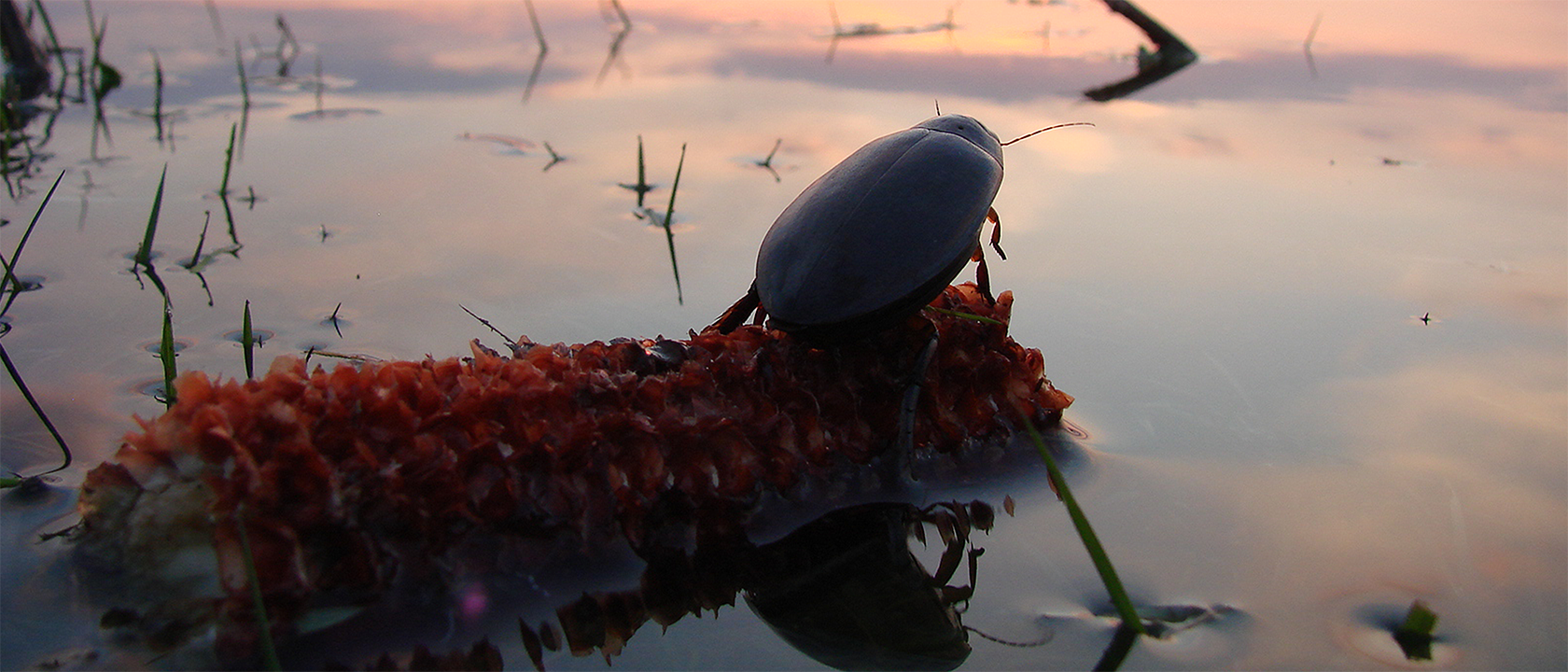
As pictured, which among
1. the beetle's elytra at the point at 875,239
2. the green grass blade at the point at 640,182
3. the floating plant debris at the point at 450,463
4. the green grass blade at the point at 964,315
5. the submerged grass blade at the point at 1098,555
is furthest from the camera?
the green grass blade at the point at 640,182

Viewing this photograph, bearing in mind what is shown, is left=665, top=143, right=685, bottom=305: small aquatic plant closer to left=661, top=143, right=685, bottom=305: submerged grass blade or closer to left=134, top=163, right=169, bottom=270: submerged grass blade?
left=661, top=143, right=685, bottom=305: submerged grass blade

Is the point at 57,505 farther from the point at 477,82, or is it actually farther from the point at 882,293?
the point at 477,82

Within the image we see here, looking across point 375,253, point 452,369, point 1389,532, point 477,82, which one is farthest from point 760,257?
point 477,82

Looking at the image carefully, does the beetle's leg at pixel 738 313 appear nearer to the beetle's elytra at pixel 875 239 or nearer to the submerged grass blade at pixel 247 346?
the beetle's elytra at pixel 875 239

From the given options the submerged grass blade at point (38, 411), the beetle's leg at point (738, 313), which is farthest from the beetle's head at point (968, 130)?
the submerged grass blade at point (38, 411)

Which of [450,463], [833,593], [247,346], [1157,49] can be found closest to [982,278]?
[833,593]

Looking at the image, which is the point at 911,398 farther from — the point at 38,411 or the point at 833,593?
the point at 38,411

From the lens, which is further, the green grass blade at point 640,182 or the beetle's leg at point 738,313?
the green grass blade at point 640,182

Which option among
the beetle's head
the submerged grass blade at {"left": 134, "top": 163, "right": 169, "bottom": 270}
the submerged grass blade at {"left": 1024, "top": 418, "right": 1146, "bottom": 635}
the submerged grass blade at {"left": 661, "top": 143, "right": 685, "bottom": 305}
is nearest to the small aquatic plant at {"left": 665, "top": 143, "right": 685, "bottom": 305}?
the submerged grass blade at {"left": 661, "top": 143, "right": 685, "bottom": 305}
